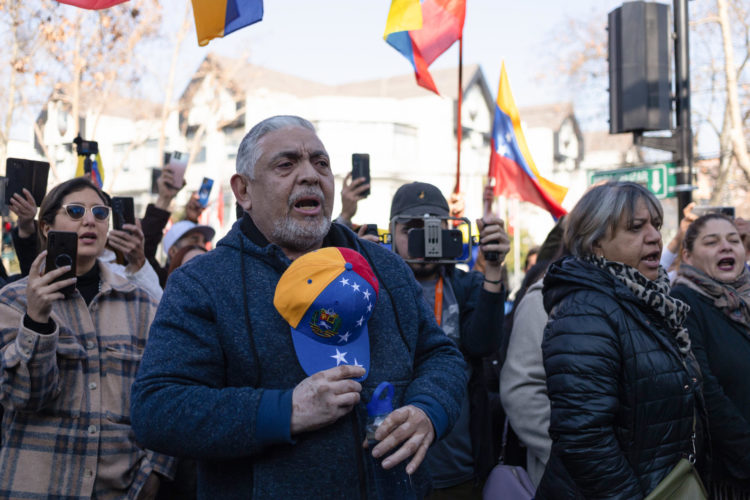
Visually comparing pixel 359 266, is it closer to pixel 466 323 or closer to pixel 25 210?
pixel 466 323

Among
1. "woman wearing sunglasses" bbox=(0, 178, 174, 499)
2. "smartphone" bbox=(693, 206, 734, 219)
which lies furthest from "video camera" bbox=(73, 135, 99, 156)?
"smartphone" bbox=(693, 206, 734, 219)

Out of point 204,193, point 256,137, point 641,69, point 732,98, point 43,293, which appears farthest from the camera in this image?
point 732,98

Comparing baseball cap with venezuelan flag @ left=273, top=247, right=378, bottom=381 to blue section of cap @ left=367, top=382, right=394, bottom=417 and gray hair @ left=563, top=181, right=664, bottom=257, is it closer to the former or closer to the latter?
blue section of cap @ left=367, top=382, right=394, bottom=417

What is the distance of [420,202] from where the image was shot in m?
3.93

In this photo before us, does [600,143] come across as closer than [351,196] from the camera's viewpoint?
No

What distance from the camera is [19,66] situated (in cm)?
1205

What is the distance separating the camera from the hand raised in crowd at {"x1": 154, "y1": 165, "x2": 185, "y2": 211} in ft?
18.0

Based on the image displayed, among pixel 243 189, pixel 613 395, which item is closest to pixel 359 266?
pixel 243 189

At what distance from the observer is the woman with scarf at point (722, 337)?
3.31m

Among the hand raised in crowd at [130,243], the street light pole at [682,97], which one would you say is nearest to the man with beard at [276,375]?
the hand raised in crowd at [130,243]

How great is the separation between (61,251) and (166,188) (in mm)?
2690

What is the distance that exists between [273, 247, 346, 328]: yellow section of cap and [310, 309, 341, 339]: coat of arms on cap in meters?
0.04

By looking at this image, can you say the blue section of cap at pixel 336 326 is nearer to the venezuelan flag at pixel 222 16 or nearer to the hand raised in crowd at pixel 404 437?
the hand raised in crowd at pixel 404 437

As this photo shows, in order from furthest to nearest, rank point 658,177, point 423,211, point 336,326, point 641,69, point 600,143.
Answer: point 600,143, point 658,177, point 641,69, point 423,211, point 336,326
